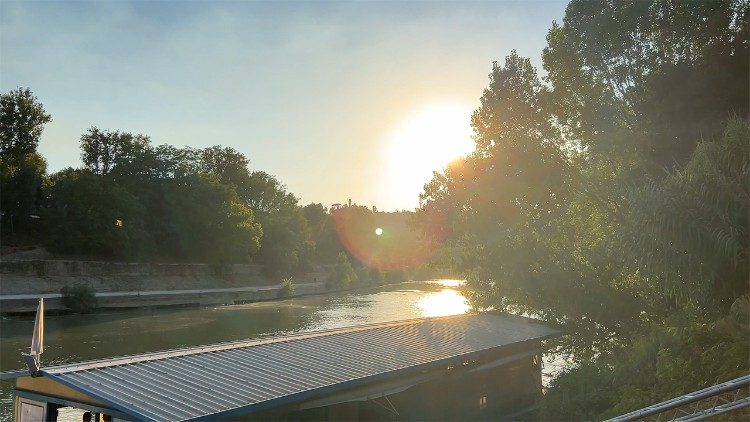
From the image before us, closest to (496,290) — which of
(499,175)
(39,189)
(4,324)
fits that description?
(499,175)

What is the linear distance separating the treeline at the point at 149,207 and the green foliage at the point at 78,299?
13.3 m

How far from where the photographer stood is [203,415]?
1037 centimetres

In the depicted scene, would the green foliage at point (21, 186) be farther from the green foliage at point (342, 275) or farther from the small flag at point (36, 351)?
the small flag at point (36, 351)

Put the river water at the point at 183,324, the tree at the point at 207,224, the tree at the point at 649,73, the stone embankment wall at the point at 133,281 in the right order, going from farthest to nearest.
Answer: the tree at the point at 207,224
the stone embankment wall at the point at 133,281
the river water at the point at 183,324
the tree at the point at 649,73

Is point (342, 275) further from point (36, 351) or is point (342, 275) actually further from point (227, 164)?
point (36, 351)

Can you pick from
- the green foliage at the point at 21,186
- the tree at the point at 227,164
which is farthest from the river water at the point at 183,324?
the tree at the point at 227,164

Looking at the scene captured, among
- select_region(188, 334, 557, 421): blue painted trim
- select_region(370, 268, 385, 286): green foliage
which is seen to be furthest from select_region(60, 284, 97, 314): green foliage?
select_region(370, 268, 385, 286): green foliage

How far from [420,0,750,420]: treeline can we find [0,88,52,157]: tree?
54992mm

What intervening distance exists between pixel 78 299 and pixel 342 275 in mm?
43668

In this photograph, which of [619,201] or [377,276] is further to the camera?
[377,276]

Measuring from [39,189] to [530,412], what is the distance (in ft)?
202

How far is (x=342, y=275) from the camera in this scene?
293ft

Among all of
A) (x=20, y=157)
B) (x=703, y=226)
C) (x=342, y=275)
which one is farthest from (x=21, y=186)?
(x=703, y=226)

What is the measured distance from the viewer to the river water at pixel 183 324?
33188mm
